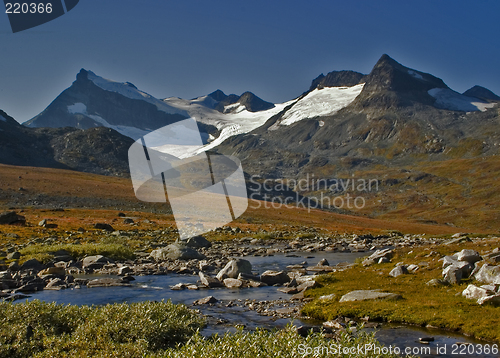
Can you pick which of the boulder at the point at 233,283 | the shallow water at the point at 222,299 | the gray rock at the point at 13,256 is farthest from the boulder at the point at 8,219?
the boulder at the point at 233,283

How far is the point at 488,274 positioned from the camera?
73.9 feet

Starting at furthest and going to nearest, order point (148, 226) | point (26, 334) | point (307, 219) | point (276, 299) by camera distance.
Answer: point (307, 219)
point (148, 226)
point (276, 299)
point (26, 334)

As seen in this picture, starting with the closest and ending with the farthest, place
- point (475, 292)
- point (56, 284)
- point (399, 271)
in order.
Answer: point (475, 292)
point (56, 284)
point (399, 271)

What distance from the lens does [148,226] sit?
257 feet

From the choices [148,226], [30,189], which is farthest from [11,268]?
[30,189]

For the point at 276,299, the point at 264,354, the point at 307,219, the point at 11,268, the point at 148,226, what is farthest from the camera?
the point at 307,219

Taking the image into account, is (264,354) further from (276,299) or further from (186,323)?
(276,299)

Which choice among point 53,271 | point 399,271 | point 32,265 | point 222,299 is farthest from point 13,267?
point 399,271

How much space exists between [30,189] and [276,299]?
121 m

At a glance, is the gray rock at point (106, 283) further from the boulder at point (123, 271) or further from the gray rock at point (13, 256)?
the gray rock at point (13, 256)

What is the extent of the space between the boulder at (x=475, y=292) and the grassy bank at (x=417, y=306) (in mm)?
312

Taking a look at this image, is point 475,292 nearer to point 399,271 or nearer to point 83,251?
point 399,271

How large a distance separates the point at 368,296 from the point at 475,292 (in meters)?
5.52

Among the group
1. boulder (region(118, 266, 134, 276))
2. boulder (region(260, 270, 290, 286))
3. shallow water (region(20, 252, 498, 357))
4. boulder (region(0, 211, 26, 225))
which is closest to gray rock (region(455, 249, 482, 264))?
shallow water (region(20, 252, 498, 357))
